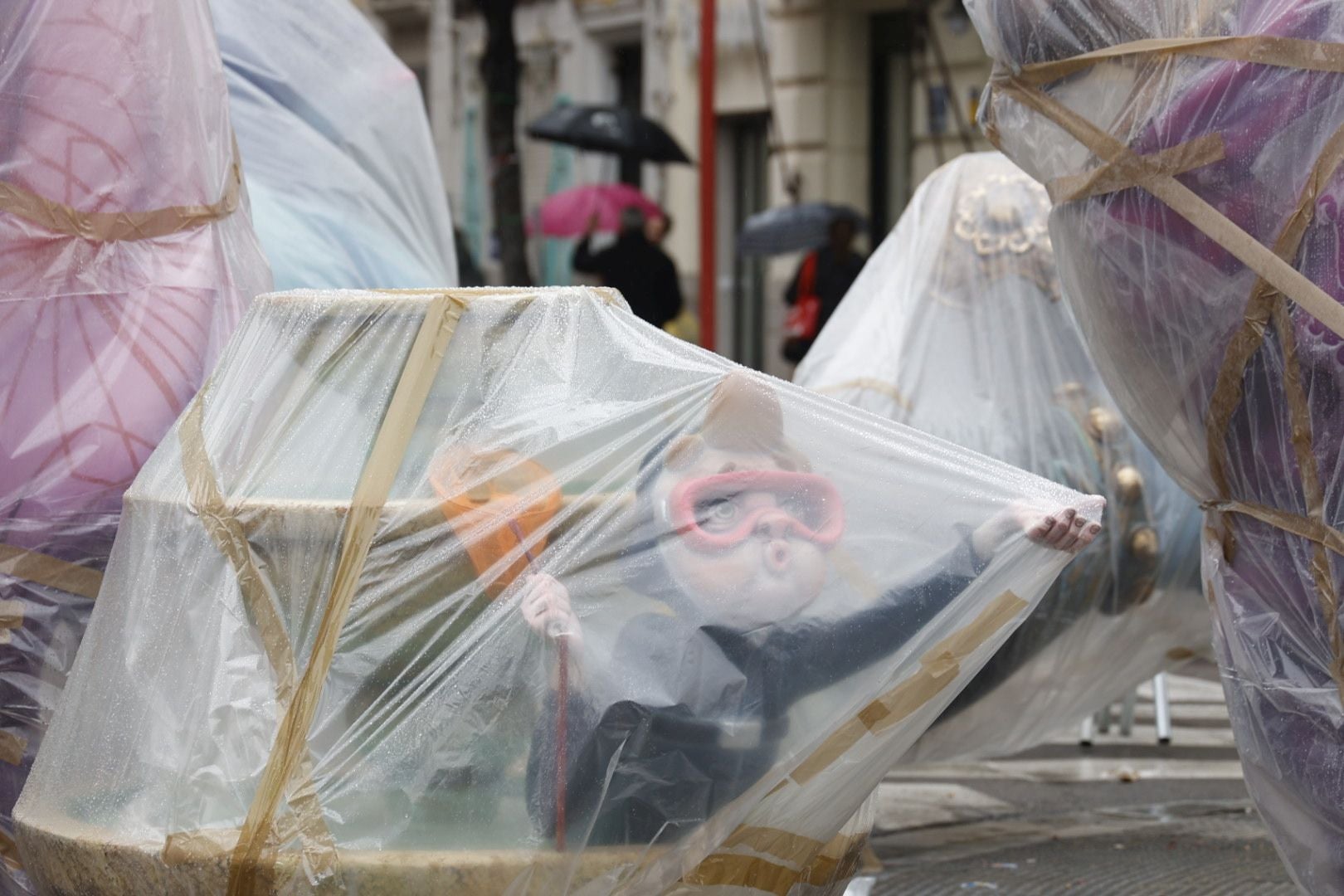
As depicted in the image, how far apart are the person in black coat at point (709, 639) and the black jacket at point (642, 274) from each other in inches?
320

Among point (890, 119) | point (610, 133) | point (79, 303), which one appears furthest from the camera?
point (890, 119)

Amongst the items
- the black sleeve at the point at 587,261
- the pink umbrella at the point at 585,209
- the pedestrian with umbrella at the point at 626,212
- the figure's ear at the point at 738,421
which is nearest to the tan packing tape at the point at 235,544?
the figure's ear at the point at 738,421

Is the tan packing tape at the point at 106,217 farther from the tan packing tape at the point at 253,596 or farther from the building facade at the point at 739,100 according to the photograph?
the building facade at the point at 739,100

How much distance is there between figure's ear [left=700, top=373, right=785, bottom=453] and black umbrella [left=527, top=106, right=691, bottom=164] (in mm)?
9756

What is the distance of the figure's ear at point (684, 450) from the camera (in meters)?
2.58

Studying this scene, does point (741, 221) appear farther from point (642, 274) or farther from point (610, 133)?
point (642, 274)

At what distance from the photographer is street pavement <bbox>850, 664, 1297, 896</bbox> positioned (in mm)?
4277

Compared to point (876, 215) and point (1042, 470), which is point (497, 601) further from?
point (876, 215)

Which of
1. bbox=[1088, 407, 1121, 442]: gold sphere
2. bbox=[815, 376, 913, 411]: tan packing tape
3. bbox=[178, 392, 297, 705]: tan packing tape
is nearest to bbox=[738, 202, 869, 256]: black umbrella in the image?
bbox=[815, 376, 913, 411]: tan packing tape

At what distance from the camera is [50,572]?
10.3 ft

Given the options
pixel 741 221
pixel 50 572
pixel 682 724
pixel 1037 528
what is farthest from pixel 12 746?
pixel 741 221

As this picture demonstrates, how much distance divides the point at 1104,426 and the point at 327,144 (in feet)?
6.11

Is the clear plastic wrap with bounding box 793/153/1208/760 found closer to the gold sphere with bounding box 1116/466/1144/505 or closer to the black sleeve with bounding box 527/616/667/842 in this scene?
the gold sphere with bounding box 1116/466/1144/505

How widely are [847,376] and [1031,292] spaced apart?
458 mm
